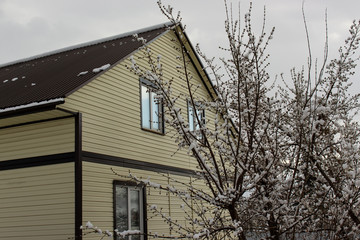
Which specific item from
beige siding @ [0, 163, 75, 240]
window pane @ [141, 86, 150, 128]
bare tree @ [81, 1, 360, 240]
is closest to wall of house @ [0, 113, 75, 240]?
beige siding @ [0, 163, 75, 240]

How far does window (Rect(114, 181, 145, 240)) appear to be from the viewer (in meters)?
11.1

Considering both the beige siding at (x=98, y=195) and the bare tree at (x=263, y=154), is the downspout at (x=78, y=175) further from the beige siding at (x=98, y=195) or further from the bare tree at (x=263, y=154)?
the bare tree at (x=263, y=154)

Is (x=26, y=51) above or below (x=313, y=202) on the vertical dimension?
above

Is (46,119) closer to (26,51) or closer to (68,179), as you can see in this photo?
(68,179)

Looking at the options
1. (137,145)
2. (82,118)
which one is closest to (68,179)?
(82,118)

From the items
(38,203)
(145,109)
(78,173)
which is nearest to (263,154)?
(78,173)

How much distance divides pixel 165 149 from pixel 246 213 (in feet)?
26.3

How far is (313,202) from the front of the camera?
19.4ft

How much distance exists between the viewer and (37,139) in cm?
1055

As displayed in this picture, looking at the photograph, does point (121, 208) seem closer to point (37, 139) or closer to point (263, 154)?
point (37, 139)

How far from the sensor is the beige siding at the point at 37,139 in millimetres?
10227

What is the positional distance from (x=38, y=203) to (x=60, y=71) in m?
3.86

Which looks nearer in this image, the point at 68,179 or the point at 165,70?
the point at 68,179

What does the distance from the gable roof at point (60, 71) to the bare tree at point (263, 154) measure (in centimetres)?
273
